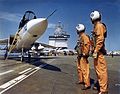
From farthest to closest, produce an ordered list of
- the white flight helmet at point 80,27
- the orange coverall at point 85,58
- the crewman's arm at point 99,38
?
the white flight helmet at point 80,27, the orange coverall at point 85,58, the crewman's arm at point 99,38

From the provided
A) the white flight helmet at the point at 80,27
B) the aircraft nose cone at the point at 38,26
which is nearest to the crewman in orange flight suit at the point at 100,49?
the white flight helmet at the point at 80,27

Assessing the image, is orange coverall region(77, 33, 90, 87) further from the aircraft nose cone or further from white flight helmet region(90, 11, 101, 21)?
the aircraft nose cone

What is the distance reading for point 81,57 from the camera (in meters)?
9.68

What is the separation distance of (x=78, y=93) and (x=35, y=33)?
546 inches

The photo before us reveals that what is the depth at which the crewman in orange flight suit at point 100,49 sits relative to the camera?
793 centimetres

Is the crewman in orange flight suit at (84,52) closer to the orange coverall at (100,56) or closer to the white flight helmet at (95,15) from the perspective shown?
the orange coverall at (100,56)

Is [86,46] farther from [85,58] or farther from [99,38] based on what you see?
[99,38]

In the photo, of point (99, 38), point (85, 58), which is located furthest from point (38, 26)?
point (99, 38)

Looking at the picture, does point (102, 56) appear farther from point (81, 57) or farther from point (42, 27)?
point (42, 27)

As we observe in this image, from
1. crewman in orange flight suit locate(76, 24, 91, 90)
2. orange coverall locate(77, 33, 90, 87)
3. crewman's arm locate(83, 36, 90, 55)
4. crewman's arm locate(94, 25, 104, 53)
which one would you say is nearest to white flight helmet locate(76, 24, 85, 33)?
crewman in orange flight suit locate(76, 24, 91, 90)

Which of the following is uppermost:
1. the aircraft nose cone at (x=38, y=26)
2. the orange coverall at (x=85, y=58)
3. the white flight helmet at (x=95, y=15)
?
the aircraft nose cone at (x=38, y=26)

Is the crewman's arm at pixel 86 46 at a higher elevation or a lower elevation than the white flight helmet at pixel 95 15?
lower

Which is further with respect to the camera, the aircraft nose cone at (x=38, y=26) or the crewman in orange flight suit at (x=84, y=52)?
the aircraft nose cone at (x=38, y=26)

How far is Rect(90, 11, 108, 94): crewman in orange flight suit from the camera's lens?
793 cm
